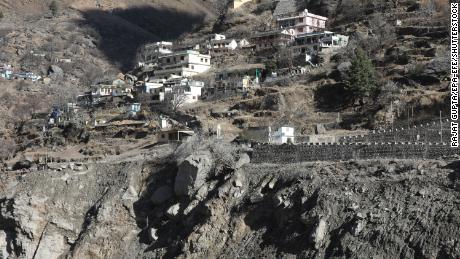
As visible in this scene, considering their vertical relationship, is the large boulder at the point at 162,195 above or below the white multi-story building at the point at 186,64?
below

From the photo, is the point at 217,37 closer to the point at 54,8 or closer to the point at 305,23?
the point at 305,23

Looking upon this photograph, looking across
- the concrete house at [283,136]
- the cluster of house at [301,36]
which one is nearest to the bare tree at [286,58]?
the cluster of house at [301,36]

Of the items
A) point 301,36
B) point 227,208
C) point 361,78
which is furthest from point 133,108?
point 227,208

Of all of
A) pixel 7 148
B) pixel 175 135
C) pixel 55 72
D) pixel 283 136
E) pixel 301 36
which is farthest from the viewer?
pixel 55 72

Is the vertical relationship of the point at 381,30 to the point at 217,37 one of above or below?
below

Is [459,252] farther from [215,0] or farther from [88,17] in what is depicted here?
[215,0]

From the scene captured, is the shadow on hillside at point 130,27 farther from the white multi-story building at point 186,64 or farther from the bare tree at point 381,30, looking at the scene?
the bare tree at point 381,30
